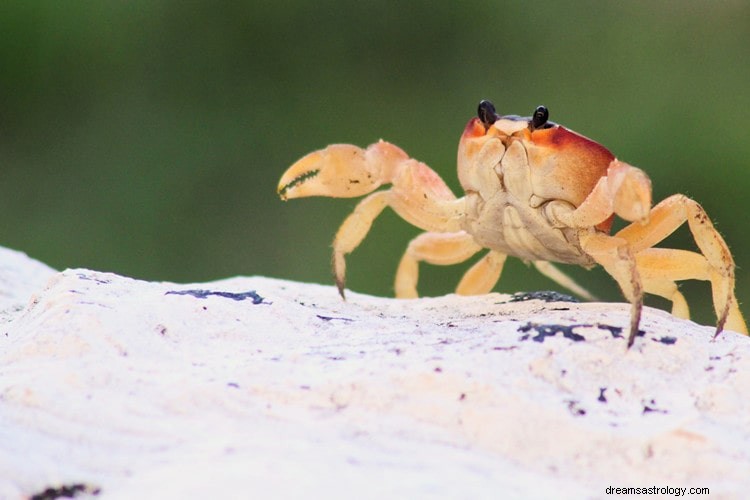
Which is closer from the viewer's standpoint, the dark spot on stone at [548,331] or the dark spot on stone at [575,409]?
the dark spot on stone at [575,409]

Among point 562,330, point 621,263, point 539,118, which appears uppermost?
point 539,118

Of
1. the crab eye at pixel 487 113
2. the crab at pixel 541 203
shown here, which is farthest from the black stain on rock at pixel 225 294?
the crab eye at pixel 487 113

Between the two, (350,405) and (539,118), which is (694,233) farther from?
(350,405)

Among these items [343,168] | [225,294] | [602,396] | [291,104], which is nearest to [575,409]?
[602,396]

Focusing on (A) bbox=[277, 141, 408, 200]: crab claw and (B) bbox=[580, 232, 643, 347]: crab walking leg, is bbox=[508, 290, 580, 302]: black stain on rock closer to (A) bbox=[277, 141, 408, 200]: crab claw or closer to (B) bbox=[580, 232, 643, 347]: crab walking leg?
(B) bbox=[580, 232, 643, 347]: crab walking leg

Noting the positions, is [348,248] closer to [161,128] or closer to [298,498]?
[298,498]

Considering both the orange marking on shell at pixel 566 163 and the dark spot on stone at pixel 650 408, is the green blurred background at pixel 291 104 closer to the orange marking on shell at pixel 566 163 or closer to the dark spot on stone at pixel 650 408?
the orange marking on shell at pixel 566 163

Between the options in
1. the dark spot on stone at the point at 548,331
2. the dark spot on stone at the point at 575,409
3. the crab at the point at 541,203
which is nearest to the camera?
the dark spot on stone at the point at 575,409
